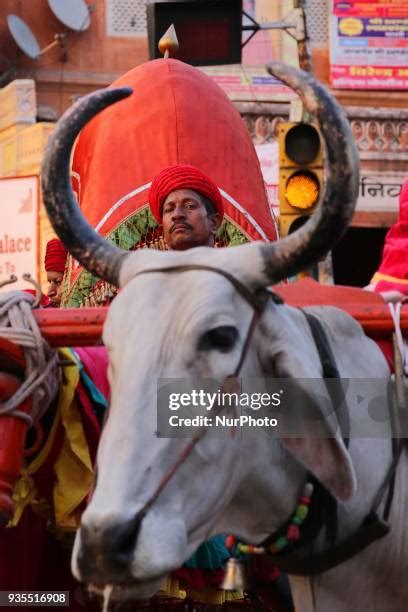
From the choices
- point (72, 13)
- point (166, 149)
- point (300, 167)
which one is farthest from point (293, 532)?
point (72, 13)

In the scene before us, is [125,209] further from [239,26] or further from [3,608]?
[239,26]

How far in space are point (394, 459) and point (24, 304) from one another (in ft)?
3.98

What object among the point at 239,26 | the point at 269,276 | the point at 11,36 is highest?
the point at 11,36

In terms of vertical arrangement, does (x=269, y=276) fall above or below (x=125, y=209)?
below

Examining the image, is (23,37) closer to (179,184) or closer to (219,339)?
(179,184)

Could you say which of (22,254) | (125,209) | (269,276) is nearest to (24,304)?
(269,276)

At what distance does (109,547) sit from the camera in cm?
261

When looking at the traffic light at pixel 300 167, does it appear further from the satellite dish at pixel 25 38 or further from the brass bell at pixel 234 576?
the satellite dish at pixel 25 38

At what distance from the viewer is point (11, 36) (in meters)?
22.7

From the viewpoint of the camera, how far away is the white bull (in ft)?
8.82

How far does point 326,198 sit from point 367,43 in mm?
20760

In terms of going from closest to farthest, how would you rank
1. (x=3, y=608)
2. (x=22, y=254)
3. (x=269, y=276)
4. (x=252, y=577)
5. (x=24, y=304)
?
(x=269, y=276) → (x=252, y=577) → (x=24, y=304) → (x=3, y=608) → (x=22, y=254)

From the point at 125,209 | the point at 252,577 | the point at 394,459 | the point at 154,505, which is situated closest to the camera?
the point at 154,505

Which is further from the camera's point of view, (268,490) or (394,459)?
(394,459)
